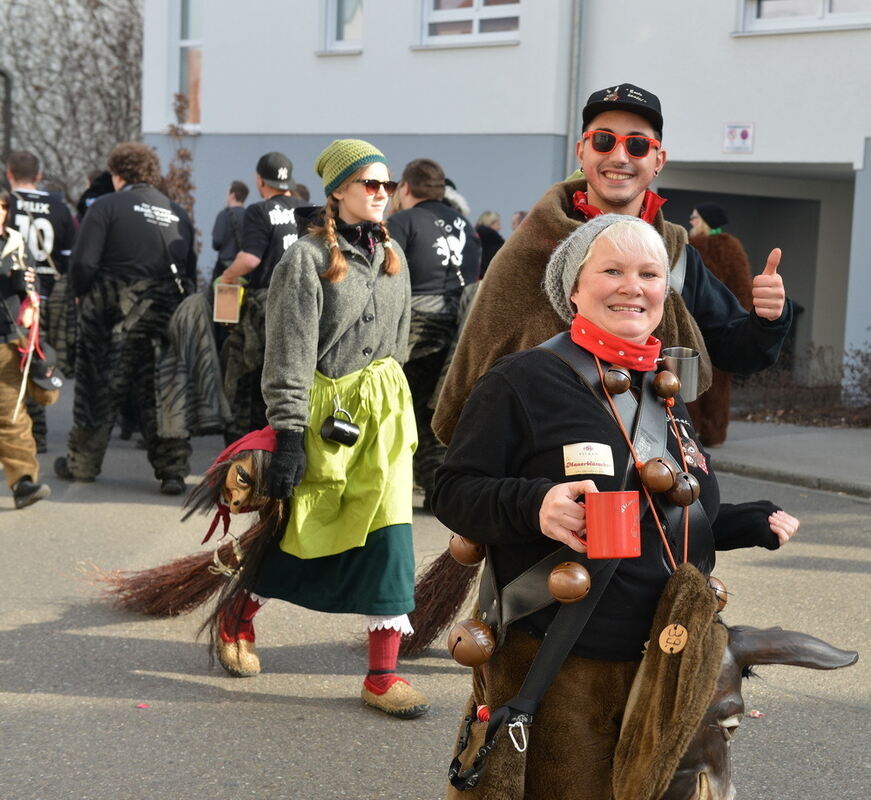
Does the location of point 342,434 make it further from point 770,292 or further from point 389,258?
point 770,292

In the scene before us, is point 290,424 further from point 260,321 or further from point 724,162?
point 724,162

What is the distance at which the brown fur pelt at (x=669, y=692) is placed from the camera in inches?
104

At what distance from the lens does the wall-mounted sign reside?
48.0ft

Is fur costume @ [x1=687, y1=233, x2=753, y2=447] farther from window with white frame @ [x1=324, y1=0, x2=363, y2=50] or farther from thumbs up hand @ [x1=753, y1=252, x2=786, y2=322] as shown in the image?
window with white frame @ [x1=324, y1=0, x2=363, y2=50]

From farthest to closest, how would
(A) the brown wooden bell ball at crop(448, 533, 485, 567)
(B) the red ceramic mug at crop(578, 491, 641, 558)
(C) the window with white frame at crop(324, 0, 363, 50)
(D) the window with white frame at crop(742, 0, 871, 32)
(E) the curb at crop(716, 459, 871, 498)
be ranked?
(C) the window with white frame at crop(324, 0, 363, 50)
(D) the window with white frame at crop(742, 0, 871, 32)
(E) the curb at crop(716, 459, 871, 498)
(A) the brown wooden bell ball at crop(448, 533, 485, 567)
(B) the red ceramic mug at crop(578, 491, 641, 558)

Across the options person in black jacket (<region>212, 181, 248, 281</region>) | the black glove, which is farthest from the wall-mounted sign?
the black glove

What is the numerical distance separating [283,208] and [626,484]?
647cm

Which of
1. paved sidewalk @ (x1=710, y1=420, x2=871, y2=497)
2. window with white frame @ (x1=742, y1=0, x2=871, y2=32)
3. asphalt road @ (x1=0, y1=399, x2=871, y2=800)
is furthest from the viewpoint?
window with white frame @ (x1=742, y1=0, x2=871, y2=32)

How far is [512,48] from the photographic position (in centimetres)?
1653

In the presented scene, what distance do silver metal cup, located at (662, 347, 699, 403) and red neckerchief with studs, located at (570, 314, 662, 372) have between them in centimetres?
14

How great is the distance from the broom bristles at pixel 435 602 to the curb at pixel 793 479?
5.09m

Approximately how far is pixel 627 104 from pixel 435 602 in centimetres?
248

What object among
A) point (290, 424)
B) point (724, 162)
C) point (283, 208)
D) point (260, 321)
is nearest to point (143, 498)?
point (260, 321)

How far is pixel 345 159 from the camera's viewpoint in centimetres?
498
